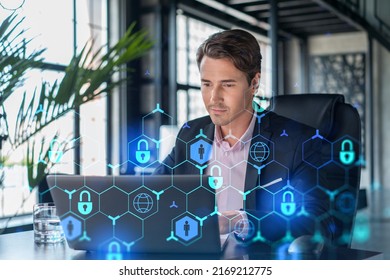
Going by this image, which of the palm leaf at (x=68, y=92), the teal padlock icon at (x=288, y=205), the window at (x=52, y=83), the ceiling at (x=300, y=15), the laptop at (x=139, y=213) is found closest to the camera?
the laptop at (x=139, y=213)

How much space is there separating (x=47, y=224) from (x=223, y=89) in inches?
18.8

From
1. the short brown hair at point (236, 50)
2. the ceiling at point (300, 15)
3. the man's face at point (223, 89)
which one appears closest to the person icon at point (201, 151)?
the man's face at point (223, 89)

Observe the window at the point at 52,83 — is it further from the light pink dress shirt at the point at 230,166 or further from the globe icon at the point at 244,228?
the globe icon at the point at 244,228

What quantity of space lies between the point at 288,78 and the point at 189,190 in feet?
25.8

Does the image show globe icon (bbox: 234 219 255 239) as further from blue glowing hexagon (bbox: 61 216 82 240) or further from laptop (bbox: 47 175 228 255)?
blue glowing hexagon (bbox: 61 216 82 240)

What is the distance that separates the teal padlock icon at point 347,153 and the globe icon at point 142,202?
0.72 meters

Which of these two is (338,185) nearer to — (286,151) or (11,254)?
(286,151)

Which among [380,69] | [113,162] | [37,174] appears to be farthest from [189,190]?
[380,69]

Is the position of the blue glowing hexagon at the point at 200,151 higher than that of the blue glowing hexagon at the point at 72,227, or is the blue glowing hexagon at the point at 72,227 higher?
the blue glowing hexagon at the point at 200,151

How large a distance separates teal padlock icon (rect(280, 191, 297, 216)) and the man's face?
220 millimetres

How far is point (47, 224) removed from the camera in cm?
110

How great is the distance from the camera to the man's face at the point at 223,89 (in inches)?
47.6

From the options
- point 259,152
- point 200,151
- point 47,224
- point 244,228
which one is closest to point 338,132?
point 259,152

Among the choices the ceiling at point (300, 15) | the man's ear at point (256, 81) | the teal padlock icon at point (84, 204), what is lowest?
the teal padlock icon at point (84, 204)
